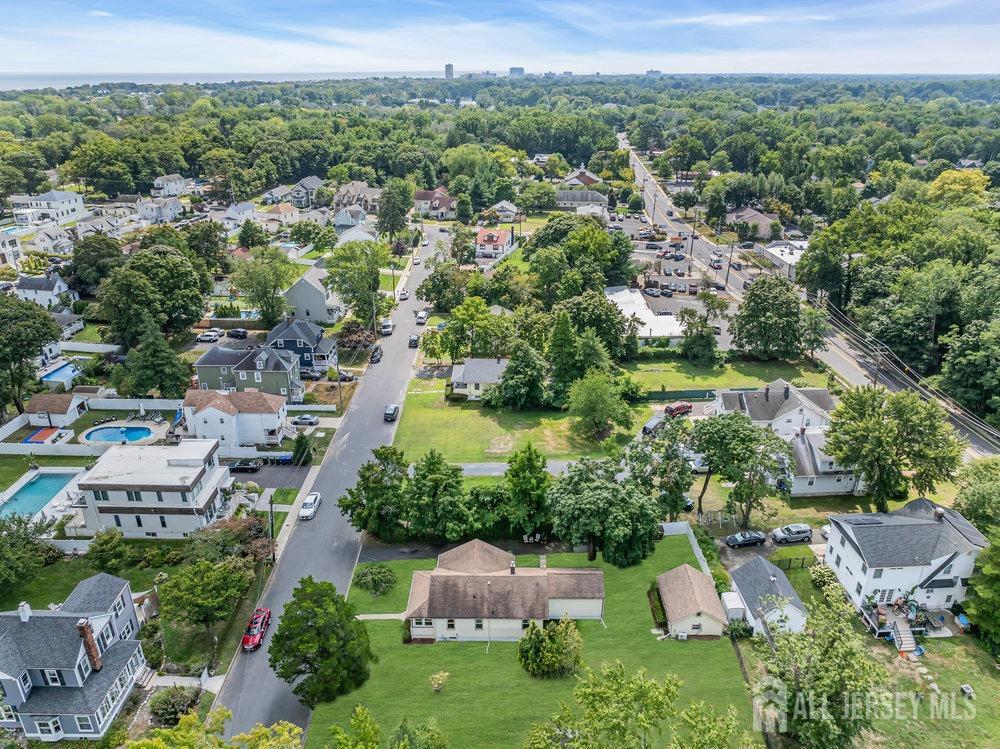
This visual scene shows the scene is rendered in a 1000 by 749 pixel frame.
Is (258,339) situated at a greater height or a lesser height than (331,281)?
A: lesser

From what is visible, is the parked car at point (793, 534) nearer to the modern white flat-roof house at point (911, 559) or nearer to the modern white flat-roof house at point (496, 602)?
the modern white flat-roof house at point (911, 559)

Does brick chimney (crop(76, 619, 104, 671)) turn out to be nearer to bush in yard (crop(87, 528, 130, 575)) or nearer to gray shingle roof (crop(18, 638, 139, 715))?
gray shingle roof (crop(18, 638, 139, 715))

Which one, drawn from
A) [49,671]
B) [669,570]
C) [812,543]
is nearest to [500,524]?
[669,570]

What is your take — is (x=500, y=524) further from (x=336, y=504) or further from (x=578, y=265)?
(x=578, y=265)

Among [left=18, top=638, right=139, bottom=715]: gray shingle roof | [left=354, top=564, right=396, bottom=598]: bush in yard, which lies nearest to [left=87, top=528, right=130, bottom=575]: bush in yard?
[left=18, top=638, right=139, bottom=715]: gray shingle roof

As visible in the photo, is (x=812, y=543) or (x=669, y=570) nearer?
(x=669, y=570)
